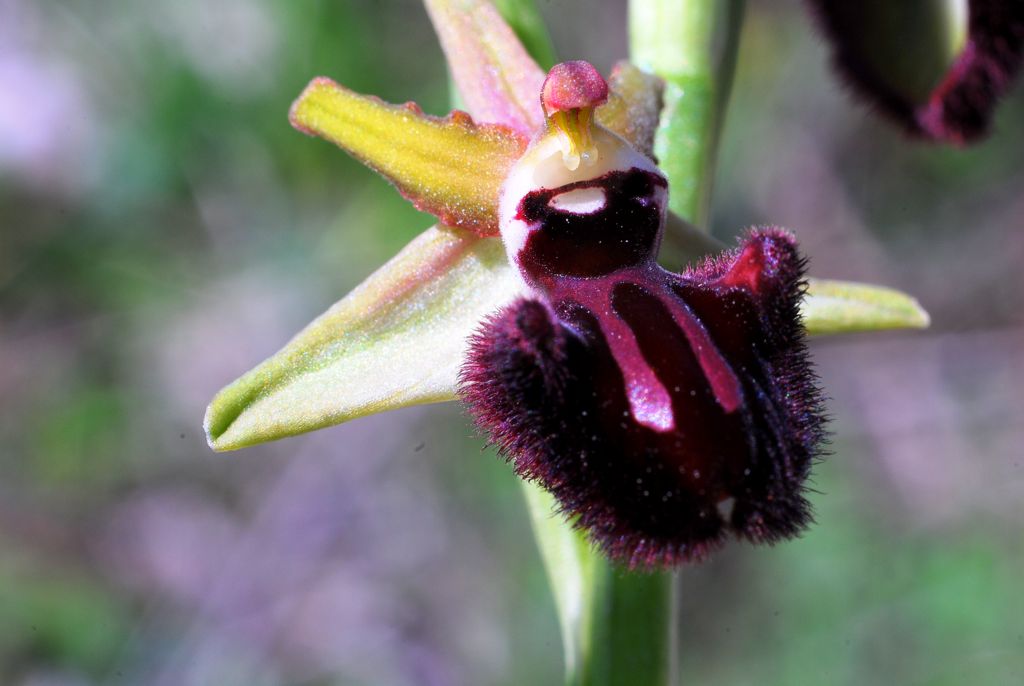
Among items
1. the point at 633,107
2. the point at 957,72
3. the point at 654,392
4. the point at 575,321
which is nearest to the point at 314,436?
the point at 957,72

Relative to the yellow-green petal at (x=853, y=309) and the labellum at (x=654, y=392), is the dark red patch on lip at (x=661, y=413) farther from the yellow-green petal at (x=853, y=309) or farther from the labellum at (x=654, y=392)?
the yellow-green petal at (x=853, y=309)

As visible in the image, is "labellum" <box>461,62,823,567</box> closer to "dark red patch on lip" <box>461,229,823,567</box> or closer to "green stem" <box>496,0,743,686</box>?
"dark red patch on lip" <box>461,229,823,567</box>

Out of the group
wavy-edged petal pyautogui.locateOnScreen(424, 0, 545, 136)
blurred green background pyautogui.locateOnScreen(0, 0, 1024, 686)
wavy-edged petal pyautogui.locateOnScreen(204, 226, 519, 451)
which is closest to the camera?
wavy-edged petal pyautogui.locateOnScreen(204, 226, 519, 451)

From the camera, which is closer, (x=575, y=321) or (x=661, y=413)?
(x=661, y=413)

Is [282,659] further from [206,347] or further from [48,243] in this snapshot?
[48,243]

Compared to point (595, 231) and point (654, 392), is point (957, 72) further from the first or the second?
point (654, 392)

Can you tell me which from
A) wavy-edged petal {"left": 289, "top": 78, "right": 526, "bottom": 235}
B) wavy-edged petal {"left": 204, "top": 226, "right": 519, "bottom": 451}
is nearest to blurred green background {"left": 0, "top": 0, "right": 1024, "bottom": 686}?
wavy-edged petal {"left": 204, "top": 226, "right": 519, "bottom": 451}
